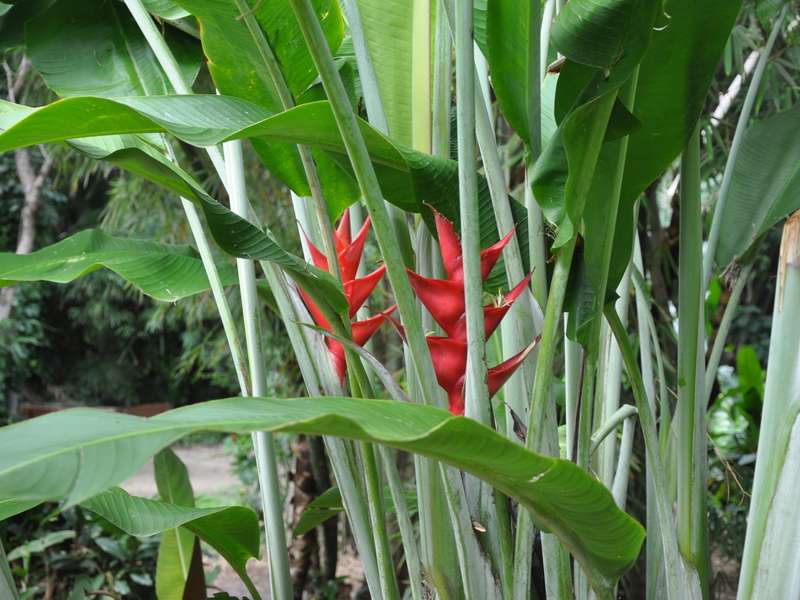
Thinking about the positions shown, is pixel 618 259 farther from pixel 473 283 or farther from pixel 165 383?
pixel 165 383

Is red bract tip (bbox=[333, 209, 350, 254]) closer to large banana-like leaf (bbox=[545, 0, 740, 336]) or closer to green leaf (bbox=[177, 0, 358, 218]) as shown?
green leaf (bbox=[177, 0, 358, 218])

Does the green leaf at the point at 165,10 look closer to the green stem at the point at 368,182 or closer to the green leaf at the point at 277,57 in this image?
the green leaf at the point at 277,57

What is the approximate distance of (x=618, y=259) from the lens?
645mm

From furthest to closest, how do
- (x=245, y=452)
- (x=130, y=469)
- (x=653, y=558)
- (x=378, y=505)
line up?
(x=245, y=452) < (x=653, y=558) < (x=378, y=505) < (x=130, y=469)

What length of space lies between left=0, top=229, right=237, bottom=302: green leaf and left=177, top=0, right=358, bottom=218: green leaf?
149 mm

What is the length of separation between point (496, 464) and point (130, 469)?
0.19m

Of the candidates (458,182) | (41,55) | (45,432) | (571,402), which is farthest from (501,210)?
(41,55)

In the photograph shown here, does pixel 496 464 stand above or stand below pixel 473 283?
below

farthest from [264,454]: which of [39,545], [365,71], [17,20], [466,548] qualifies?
[39,545]

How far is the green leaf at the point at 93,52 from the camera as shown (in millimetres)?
903

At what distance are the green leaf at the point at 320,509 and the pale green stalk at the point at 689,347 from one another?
388mm

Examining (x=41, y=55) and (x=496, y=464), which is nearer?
(x=496, y=464)

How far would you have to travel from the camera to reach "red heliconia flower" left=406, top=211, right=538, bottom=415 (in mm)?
591

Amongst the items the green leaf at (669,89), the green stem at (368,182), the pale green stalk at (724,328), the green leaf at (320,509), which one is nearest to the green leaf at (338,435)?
the green stem at (368,182)
